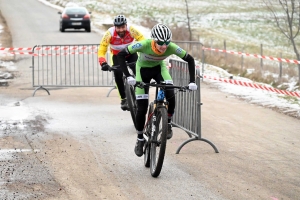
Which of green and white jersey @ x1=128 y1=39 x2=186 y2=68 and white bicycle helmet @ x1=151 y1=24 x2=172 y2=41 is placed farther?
green and white jersey @ x1=128 y1=39 x2=186 y2=68

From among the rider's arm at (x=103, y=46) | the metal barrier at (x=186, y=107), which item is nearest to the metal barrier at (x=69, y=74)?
the rider's arm at (x=103, y=46)

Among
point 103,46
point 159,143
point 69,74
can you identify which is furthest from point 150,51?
point 69,74

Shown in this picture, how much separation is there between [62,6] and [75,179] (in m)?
54.3

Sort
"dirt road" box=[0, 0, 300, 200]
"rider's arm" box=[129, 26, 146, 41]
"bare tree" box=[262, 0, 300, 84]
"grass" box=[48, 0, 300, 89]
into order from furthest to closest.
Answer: "grass" box=[48, 0, 300, 89]
"bare tree" box=[262, 0, 300, 84]
"rider's arm" box=[129, 26, 146, 41]
"dirt road" box=[0, 0, 300, 200]

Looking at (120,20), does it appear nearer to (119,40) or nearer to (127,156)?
(119,40)

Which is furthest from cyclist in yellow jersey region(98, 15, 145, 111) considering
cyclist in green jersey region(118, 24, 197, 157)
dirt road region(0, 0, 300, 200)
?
cyclist in green jersey region(118, 24, 197, 157)

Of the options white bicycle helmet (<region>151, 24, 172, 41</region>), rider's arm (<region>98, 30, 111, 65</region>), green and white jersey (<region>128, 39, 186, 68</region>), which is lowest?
rider's arm (<region>98, 30, 111, 65</region>)

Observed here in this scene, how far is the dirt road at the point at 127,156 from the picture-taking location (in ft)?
24.2

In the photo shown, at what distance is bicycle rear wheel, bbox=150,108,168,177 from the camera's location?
7668 mm

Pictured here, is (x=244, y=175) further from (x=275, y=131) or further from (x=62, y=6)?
(x=62, y=6)

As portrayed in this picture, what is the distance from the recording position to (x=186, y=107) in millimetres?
10281

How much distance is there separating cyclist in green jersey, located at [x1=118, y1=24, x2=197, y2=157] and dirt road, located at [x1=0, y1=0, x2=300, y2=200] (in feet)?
2.18

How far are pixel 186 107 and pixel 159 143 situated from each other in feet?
7.61

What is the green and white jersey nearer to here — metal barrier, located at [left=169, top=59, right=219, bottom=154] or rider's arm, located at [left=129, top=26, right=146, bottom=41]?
metal barrier, located at [left=169, top=59, right=219, bottom=154]
